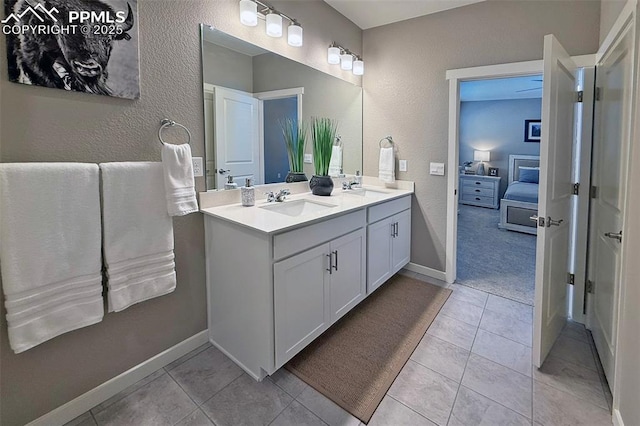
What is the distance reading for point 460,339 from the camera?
219cm

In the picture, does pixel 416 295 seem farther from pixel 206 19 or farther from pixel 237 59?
pixel 206 19

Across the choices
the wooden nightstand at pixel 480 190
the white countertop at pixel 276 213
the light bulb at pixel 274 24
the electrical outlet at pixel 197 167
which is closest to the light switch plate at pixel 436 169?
the white countertop at pixel 276 213

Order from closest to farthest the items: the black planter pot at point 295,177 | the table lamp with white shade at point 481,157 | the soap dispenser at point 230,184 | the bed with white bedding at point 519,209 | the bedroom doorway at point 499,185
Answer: the soap dispenser at point 230,184, the black planter pot at point 295,177, the bedroom doorway at point 499,185, the bed with white bedding at point 519,209, the table lamp with white shade at point 481,157

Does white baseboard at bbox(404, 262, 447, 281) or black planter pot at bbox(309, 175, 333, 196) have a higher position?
black planter pot at bbox(309, 175, 333, 196)

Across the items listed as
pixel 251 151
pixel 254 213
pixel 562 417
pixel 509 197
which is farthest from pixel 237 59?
pixel 509 197

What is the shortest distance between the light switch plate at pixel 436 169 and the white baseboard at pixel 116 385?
2.40 meters

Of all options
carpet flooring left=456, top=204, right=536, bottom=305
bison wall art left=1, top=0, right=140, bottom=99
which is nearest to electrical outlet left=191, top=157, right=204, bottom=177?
bison wall art left=1, top=0, right=140, bottom=99

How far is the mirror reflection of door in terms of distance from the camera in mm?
2465

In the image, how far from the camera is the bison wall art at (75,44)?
1.29 m

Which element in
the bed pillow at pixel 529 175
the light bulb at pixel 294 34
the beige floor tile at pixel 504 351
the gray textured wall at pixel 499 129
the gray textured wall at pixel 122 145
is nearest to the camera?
the gray textured wall at pixel 122 145

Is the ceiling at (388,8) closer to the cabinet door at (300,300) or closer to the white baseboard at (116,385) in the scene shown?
the cabinet door at (300,300)

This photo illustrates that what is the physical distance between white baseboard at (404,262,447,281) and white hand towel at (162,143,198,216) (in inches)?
94.9

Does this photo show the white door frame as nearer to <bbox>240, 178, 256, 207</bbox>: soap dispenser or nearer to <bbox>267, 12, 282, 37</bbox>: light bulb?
<bbox>267, 12, 282, 37</bbox>: light bulb

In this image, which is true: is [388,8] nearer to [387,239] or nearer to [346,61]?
[346,61]
